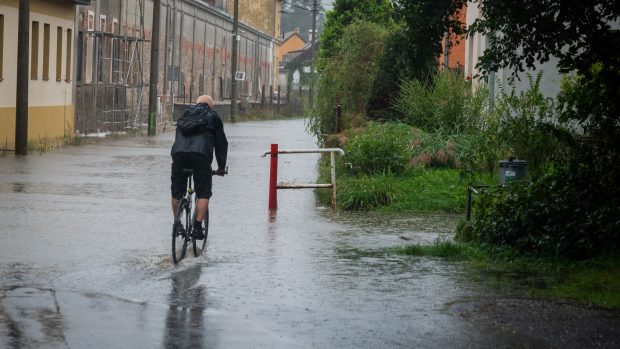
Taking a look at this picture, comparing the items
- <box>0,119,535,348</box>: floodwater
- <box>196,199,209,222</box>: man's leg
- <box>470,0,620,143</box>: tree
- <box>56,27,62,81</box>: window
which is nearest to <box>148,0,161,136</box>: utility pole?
<box>56,27,62,81</box>: window

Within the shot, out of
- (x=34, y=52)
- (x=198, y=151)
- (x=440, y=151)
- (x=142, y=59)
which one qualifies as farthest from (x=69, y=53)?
(x=198, y=151)

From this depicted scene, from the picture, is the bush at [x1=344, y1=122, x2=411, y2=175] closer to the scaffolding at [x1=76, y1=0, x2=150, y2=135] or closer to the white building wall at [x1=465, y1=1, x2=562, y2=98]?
the white building wall at [x1=465, y1=1, x2=562, y2=98]

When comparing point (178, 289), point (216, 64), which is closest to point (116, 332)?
point (178, 289)

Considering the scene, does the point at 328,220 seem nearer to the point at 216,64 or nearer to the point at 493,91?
the point at 493,91

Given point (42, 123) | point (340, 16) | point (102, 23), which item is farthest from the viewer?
point (340, 16)

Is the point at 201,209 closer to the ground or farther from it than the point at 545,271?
farther from it

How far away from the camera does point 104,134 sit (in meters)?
43.0

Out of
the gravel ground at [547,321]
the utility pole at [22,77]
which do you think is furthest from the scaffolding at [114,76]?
the gravel ground at [547,321]

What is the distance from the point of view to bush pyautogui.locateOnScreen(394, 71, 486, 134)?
80.4 ft

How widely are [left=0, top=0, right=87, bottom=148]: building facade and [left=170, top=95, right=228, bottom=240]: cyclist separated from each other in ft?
61.7

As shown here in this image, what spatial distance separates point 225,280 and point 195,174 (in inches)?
75.3

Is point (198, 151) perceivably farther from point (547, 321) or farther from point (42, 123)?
point (42, 123)

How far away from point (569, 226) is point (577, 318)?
10.9ft

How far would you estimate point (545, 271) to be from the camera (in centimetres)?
1204
